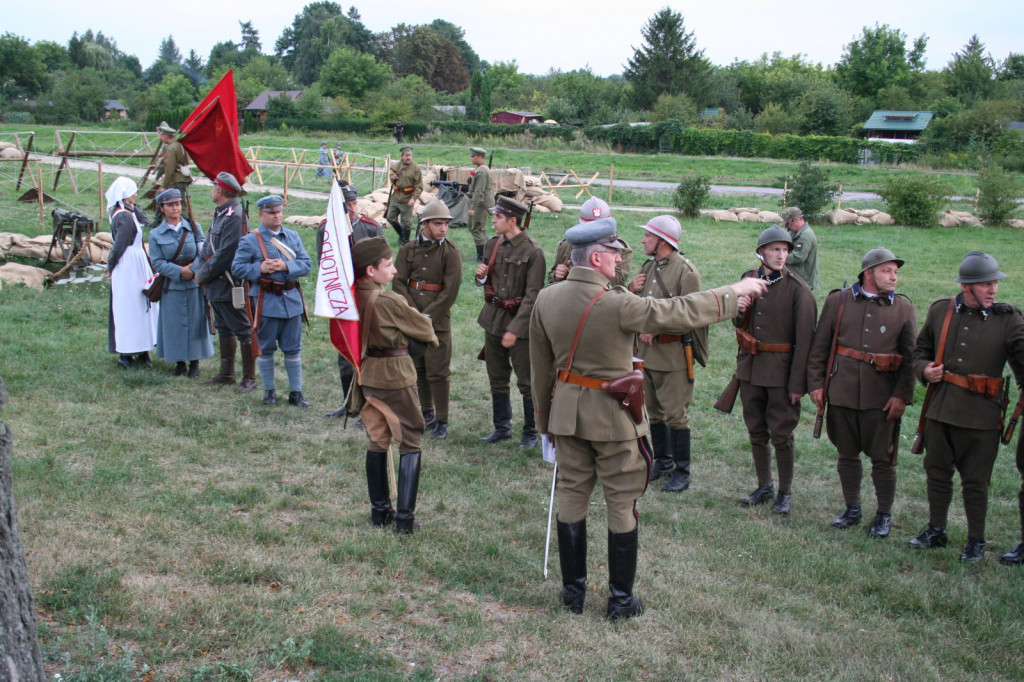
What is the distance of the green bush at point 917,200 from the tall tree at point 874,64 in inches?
2159

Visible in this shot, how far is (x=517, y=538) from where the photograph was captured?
5832 millimetres

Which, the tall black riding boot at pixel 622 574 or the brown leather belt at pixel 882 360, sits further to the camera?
the brown leather belt at pixel 882 360

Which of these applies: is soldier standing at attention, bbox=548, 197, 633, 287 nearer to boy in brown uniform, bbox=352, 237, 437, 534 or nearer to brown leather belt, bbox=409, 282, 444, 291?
brown leather belt, bbox=409, 282, 444, 291

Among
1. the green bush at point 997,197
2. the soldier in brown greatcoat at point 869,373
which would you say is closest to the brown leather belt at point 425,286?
the soldier in brown greatcoat at point 869,373

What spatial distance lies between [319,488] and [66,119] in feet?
220

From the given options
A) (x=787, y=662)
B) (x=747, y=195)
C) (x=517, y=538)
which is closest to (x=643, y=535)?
(x=517, y=538)

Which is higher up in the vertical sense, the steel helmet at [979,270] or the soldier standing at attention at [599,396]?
the steel helmet at [979,270]

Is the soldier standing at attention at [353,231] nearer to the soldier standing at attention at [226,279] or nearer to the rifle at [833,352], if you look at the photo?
the soldier standing at attention at [226,279]

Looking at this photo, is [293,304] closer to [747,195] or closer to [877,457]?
[877,457]

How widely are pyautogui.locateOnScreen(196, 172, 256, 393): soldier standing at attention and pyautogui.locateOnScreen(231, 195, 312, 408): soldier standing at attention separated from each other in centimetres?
25

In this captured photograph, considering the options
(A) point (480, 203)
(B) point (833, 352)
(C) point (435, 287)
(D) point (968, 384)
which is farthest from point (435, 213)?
(A) point (480, 203)

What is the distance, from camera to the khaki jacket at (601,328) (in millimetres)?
4461

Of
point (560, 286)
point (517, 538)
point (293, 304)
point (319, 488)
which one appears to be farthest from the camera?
point (293, 304)

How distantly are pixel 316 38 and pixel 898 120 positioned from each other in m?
67.0
